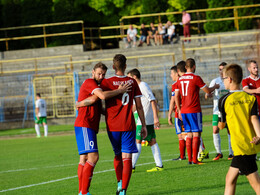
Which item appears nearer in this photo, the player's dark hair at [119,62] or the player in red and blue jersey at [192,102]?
the player's dark hair at [119,62]

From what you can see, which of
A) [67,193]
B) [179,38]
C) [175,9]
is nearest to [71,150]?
[67,193]

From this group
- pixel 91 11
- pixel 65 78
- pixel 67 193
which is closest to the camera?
pixel 67 193

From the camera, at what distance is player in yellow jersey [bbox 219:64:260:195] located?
6.85m

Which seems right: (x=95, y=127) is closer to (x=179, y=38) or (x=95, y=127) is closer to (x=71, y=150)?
(x=71, y=150)

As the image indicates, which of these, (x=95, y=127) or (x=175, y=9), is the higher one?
(x=175, y=9)

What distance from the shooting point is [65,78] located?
116ft

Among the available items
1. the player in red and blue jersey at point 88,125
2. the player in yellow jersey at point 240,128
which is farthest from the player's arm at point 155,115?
the player in yellow jersey at point 240,128

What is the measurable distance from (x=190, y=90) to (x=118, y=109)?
3605 millimetres

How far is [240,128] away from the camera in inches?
274

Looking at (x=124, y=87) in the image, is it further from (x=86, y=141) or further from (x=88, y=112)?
(x=86, y=141)

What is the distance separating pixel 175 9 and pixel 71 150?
30.7 m

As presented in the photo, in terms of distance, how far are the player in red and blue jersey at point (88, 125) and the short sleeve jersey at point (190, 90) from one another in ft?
11.3

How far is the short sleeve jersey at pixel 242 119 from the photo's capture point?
6909mm

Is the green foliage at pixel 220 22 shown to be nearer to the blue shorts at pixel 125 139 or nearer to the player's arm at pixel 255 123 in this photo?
the blue shorts at pixel 125 139
